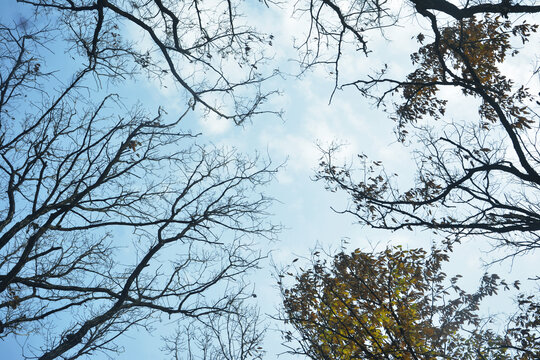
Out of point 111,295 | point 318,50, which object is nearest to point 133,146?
point 111,295

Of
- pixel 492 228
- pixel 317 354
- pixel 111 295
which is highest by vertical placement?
pixel 111 295

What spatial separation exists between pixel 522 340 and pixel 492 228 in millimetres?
2859

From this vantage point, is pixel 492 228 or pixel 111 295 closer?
pixel 492 228

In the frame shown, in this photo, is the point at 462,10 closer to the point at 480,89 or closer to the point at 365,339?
the point at 480,89

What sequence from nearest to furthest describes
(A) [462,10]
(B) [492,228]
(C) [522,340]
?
(A) [462,10]
(B) [492,228]
(C) [522,340]

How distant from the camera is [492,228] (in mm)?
6059

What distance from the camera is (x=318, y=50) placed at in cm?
747

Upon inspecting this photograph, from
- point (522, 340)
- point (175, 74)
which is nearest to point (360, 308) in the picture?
point (522, 340)

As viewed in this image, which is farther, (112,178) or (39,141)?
(112,178)

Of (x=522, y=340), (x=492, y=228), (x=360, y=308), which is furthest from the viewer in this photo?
(x=360, y=308)

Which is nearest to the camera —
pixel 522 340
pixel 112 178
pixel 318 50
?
pixel 522 340

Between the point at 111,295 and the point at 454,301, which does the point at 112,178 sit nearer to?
the point at 111,295

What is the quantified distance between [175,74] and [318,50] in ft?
10.4

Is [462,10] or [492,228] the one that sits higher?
[462,10]
